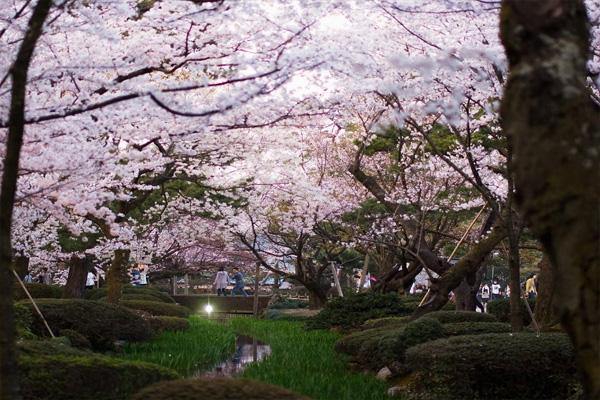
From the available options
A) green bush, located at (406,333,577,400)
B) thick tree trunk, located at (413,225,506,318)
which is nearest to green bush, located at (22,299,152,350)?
thick tree trunk, located at (413,225,506,318)

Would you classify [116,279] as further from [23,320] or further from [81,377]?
[81,377]

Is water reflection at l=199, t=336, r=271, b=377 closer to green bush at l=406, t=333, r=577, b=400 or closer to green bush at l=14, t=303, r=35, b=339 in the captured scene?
green bush at l=14, t=303, r=35, b=339

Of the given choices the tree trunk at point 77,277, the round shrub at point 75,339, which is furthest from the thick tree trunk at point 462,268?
the tree trunk at point 77,277

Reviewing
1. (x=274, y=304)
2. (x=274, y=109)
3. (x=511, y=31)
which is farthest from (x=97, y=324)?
(x=274, y=304)

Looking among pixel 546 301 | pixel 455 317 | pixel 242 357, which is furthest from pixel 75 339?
pixel 546 301

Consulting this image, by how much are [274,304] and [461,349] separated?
18903 millimetres

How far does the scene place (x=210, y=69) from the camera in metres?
8.56

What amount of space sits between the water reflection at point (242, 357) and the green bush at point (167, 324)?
3.85 ft

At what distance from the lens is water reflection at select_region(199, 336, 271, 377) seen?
32.3ft

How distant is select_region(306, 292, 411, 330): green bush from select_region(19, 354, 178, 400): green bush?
1071 centimetres

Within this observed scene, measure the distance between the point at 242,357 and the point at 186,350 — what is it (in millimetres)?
1198

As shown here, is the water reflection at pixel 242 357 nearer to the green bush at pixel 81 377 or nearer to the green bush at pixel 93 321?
the green bush at pixel 93 321

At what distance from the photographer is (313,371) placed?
29.8 ft

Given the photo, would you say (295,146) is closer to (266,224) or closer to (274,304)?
(266,224)
